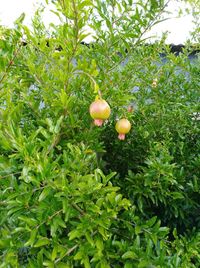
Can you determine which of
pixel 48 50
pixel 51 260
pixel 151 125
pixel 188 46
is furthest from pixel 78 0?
pixel 188 46

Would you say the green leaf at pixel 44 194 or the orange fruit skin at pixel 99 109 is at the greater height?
the orange fruit skin at pixel 99 109

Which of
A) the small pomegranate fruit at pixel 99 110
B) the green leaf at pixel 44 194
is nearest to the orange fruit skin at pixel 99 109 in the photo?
the small pomegranate fruit at pixel 99 110

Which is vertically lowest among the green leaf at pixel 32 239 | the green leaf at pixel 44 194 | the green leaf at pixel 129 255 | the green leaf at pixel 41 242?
the green leaf at pixel 129 255

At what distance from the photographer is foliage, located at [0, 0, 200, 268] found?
0.85 m

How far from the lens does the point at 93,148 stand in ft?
3.58

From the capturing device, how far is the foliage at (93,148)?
2.80ft

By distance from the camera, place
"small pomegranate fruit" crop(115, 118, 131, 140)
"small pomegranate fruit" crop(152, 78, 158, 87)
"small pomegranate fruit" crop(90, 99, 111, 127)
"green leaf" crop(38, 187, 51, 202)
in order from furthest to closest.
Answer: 1. "small pomegranate fruit" crop(152, 78, 158, 87)
2. "small pomegranate fruit" crop(115, 118, 131, 140)
3. "small pomegranate fruit" crop(90, 99, 111, 127)
4. "green leaf" crop(38, 187, 51, 202)

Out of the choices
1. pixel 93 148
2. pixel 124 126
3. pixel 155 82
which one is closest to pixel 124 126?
pixel 124 126

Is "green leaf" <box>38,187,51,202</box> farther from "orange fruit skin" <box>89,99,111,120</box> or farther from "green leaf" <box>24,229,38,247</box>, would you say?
"orange fruit skin" <box>89,99,111,120</box>

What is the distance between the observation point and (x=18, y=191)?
858mm

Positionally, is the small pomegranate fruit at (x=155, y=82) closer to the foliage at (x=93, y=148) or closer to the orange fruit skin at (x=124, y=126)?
the foliage at (x=93, y=148)

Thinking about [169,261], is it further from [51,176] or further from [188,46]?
[188,46]

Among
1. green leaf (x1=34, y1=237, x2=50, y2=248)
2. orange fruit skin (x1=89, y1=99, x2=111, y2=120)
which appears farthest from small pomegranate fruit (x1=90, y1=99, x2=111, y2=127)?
green leaf (x1=34, y1=237, x2=50, y2=248)

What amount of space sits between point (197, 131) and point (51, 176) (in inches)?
28.7
